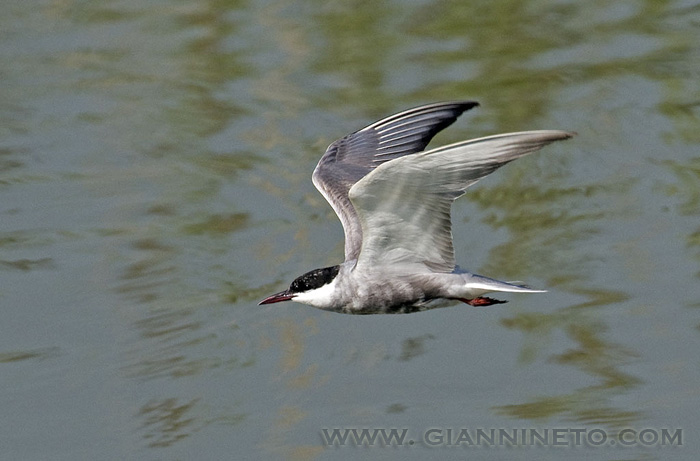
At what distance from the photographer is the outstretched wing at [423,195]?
21.7ft

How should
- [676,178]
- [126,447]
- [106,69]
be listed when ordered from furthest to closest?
1. [106,69]
2. [676,178]
3. [126,447]

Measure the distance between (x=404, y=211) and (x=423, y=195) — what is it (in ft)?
0.70

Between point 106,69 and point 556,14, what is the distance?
5197 mm

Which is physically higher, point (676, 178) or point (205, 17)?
point (205, 17)

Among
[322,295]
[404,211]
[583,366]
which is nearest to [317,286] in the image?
[322,295]

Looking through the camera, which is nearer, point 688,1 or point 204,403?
Result: point 204,403

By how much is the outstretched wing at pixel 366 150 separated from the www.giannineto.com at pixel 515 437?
1.26m

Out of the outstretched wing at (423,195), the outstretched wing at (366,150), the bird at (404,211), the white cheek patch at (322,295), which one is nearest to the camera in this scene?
the outstretched wing at (423,195)

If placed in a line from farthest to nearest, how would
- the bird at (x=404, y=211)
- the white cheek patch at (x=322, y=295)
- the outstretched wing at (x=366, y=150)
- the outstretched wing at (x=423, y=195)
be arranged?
1. the outstretched wing at (x=366, y=150)
2. the white cheek patch at (x=322, y=295)
3. the bird at (x=404, y=211)
4. the outstretched wing at (x=423, y=195)

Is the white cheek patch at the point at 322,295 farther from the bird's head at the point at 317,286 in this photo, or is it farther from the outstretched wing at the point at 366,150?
the outstretched wing at the point at 366,150

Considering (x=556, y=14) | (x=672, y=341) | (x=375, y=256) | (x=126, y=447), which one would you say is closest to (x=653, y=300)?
(x=672, y=341)

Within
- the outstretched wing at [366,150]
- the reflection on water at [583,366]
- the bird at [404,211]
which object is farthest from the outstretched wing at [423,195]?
the reflection on water at [583,366]

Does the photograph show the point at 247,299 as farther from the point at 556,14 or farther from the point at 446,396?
the point at 556,14

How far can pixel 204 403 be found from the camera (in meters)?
9.09
